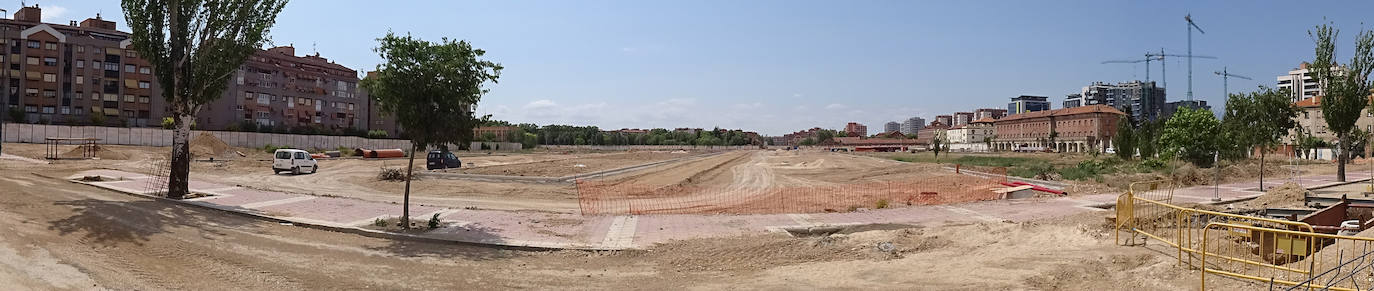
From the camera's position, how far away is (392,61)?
14383mm

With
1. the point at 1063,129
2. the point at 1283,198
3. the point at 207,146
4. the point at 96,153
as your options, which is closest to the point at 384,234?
the point at 1283,198

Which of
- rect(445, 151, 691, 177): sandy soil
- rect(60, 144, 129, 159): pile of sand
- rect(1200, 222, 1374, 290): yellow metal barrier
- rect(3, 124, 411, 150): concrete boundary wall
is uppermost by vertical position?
rect(3, 124, 411, 150): concrete boundary wall

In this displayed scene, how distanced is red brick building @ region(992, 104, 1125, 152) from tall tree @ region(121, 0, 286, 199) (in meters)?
129

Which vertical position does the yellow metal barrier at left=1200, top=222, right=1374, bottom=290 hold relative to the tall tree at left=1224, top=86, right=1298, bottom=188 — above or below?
below

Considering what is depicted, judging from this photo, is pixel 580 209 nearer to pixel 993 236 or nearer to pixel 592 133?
pixel 993 236

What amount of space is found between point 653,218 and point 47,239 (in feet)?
40.4

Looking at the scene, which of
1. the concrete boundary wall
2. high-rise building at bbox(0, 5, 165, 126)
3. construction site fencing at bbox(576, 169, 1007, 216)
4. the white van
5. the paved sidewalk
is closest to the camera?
the paved sidewalk

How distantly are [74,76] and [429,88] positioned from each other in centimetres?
9076

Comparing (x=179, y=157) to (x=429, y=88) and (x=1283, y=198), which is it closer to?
(x=429, y=88)

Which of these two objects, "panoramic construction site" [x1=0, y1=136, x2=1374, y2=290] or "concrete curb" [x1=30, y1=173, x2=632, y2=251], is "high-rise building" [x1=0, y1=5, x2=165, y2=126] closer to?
"panoramic construction site" [x1=0, y1=136, x2=1374, y2=290]

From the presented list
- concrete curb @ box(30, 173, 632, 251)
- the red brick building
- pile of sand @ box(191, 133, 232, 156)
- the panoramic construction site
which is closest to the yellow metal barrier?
the panoramic construction site

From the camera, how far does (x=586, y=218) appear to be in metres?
18.5

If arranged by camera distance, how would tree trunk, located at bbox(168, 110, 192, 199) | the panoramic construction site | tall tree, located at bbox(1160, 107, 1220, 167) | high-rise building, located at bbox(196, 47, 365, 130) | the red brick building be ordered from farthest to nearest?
the red brick building < high-rise building, located at bbox(196, 47, 365, 130) < tall tree, located at bbox(1160, 107, 1220, 167) < tree trunk, located at bbox(168, 110, 192, 199) < the panoramic construction site

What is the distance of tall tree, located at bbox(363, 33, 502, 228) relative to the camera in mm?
14398
